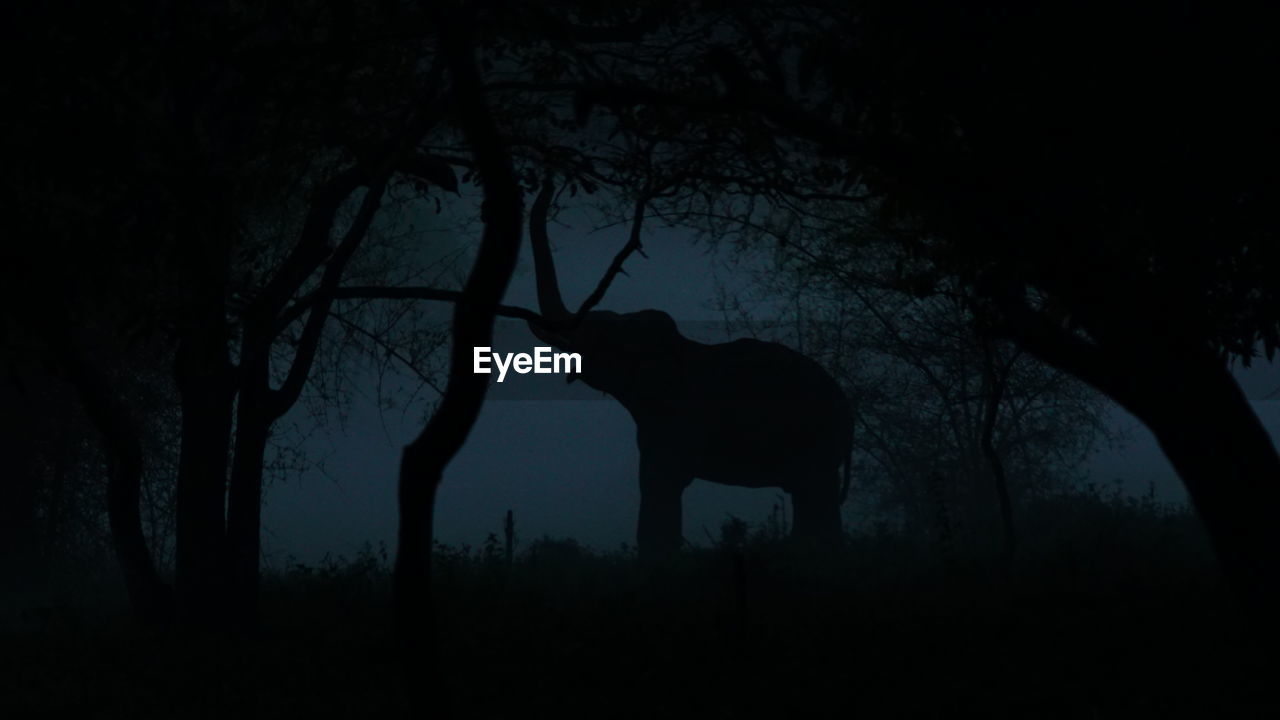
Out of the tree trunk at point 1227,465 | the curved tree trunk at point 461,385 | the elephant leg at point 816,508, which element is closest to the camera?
the tree trunk at point 1227,465

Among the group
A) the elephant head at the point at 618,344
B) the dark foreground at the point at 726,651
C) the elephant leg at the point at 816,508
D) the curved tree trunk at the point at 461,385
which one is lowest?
the dark foreground at the point at 726,651

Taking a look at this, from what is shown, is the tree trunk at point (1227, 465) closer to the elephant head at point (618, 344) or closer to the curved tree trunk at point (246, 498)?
the curved tree trunk at point (246, 498)

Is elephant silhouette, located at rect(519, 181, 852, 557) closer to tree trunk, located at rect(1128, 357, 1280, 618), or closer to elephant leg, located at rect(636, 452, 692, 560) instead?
elephant leg, located at rect(636, 452, 692, 560)

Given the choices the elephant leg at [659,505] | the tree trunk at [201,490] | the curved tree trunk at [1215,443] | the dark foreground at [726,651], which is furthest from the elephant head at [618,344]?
the curved tree trunk at [1215,443]

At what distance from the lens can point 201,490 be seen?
12047 mm

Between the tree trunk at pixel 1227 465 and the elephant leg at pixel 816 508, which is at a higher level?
the elephant leg at pixel 816 508

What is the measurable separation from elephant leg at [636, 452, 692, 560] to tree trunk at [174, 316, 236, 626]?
7.90 m

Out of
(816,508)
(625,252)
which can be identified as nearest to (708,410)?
(816,508)

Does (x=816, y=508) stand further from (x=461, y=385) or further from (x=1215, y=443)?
(x=461, y=385)

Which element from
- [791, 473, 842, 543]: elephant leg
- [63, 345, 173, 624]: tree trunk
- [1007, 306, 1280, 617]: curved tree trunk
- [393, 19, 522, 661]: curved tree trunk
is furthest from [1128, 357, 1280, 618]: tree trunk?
[791, 473, 842, 543]: elephant leg

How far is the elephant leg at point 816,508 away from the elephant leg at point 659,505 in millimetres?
2192

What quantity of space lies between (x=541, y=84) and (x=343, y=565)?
890 cm

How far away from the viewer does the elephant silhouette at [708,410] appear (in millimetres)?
19172

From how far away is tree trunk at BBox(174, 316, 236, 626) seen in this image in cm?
1201
